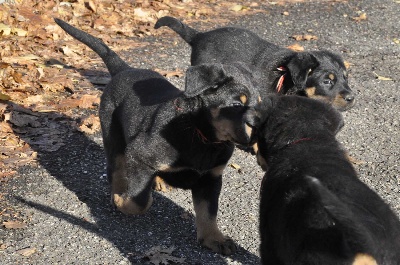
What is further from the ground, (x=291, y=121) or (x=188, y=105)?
(x=291, y=121)

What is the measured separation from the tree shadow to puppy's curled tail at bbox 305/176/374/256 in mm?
1701

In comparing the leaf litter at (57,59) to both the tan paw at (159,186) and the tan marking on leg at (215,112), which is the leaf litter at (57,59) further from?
the tan marking on leg at (215,112)

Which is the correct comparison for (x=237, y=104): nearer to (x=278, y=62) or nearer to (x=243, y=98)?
(x=243, y=98)

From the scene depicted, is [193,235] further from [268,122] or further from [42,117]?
[42,117]

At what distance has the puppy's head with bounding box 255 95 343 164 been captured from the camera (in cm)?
436

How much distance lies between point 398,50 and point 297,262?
6930 mm

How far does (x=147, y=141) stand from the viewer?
535 cm

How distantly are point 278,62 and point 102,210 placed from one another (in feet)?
8.74

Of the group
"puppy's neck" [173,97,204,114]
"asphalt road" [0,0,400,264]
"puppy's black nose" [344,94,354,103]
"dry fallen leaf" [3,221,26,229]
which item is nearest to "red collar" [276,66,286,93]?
"puppy's black nose" [344,94,354,103]

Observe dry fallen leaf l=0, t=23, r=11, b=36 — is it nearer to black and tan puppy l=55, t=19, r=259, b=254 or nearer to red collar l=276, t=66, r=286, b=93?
red collar l=276, t=66, r=286, b=93

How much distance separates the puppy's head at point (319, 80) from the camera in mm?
7156

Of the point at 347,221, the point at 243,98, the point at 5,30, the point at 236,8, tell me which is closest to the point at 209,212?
the point at 243,98

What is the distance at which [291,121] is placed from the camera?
4.42 metres

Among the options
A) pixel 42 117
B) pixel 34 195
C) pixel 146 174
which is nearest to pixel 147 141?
pixel 146 174
